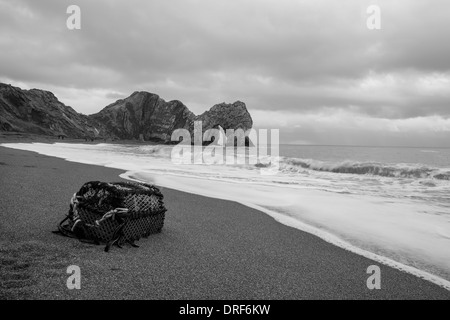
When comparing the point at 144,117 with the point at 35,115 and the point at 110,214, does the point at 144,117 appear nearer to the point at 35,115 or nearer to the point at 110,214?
the point at 35,115

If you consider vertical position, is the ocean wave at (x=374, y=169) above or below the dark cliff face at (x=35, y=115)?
below

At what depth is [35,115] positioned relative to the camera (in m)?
129

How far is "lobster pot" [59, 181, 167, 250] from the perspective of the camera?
5.41 meters

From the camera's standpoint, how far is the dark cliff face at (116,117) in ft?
416

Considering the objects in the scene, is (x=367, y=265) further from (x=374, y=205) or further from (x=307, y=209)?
(x=374, y=205)

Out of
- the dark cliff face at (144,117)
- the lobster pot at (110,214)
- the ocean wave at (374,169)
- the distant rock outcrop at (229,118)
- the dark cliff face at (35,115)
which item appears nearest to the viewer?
the lobster pot at (110,214)

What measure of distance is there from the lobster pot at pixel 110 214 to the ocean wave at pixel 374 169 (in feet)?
72.8

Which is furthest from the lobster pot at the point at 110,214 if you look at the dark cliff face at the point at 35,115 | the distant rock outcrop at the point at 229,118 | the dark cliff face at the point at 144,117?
the dark cliff face at the point at 144,117

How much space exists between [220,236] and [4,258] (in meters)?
3.71

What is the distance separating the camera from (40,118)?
130 metres

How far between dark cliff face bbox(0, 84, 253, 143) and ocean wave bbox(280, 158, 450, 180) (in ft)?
319

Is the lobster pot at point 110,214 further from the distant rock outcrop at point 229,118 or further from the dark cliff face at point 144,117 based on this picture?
the dark cliff face at point 144,117

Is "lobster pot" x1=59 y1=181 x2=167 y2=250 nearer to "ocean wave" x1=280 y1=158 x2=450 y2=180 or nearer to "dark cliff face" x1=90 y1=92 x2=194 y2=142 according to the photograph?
"ocean wave" x1=280 y1=158 x2=450 y2=180
